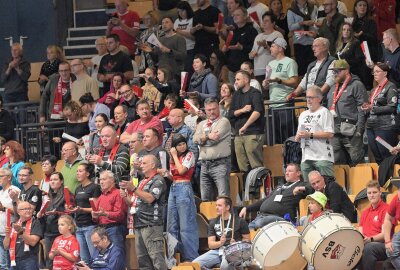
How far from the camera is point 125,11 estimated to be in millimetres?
24031

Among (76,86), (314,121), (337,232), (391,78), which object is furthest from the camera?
(76,86)

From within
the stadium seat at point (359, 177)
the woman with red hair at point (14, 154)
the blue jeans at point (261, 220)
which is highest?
the woman with red hair at point (14, 154)

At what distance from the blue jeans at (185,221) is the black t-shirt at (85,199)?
1142mm

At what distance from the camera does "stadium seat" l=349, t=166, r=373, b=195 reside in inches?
724

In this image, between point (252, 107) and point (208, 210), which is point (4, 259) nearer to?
point (208, 210)

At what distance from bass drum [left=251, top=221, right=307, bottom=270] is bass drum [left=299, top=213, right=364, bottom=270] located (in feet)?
0.95

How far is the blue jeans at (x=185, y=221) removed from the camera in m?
18.0

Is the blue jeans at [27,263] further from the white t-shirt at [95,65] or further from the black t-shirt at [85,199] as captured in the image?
the white t-shirt at [95,65]

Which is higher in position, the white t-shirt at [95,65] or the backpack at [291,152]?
the white t-shirt at [95,65]

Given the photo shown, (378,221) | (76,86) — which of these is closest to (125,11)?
(76,86)

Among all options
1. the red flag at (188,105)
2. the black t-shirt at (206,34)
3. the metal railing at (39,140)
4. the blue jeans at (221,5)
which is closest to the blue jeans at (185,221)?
the red flag at (188,105)

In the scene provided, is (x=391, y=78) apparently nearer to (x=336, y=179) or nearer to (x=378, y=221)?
(x=336, y=179)

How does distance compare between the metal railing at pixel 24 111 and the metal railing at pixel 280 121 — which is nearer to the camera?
the metal railing at pixel 280 121

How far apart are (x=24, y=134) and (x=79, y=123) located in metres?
1.68
